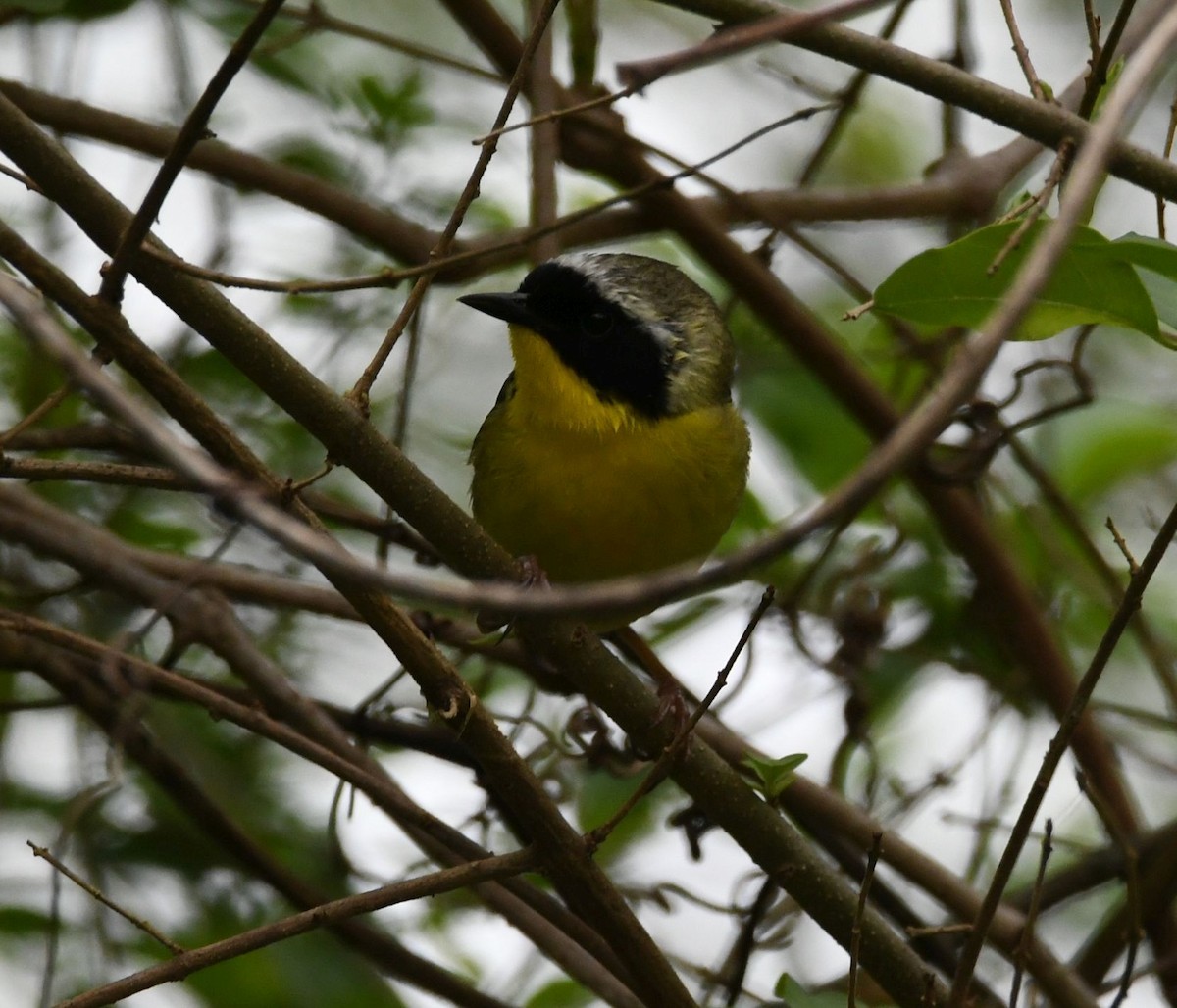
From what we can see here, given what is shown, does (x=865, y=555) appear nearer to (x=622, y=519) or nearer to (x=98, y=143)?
(x=622, y=519)

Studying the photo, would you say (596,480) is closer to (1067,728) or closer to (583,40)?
(583,40)

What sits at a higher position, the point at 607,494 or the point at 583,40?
the point at 583,40

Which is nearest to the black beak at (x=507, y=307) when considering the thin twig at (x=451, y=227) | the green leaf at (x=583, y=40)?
the green leaf at (x=583, y=40)

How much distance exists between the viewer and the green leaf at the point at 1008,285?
2100mm

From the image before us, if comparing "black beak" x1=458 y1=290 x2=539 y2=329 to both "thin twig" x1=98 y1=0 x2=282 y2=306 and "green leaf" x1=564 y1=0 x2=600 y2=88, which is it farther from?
"thin twig" x1=98 y1=0 x2=282 y2=306

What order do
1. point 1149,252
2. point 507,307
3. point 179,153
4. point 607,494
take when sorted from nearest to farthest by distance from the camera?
point 179,153 < point 1149,252 < point 607,494 < point 507,307

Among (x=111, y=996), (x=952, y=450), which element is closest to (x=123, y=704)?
(x=111, y=996)

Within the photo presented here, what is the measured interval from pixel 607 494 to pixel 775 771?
1015mm

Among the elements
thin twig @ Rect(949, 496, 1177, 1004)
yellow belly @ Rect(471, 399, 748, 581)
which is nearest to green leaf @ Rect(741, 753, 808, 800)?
thin twig @ Rect(949, 496, 1177, 1004)

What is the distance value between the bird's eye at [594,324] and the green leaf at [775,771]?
4.41 feet

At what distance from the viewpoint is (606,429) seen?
3346mm

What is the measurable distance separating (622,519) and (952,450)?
3.42 feet

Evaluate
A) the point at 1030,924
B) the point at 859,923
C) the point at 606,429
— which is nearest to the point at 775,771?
the point at 859,923

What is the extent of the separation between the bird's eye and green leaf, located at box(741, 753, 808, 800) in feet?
4.41
